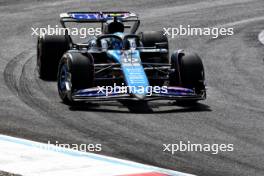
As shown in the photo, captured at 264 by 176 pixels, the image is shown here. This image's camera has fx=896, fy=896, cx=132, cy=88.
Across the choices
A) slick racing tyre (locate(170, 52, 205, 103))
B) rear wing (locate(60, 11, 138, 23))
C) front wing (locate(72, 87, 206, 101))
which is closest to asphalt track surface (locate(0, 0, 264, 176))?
front wing (locate(72, 87, 206, 101))

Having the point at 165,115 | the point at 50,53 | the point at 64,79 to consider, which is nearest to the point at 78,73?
the point at 64,79

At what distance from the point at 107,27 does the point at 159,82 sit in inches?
69.6

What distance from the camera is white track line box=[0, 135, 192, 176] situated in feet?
35.4

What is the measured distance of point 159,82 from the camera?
16.3 m

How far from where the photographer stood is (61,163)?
1122 cm

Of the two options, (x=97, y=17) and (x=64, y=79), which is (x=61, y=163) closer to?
(x=64, y=79)

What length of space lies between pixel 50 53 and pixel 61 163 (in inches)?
273

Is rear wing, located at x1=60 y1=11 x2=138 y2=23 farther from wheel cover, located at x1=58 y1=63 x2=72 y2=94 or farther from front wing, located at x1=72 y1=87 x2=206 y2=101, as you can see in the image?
front wing, located at x1=72 y1=87 x2=206 y2=101

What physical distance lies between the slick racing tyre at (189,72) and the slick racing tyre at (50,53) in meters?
3.00

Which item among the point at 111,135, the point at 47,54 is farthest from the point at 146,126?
the point at 47,54

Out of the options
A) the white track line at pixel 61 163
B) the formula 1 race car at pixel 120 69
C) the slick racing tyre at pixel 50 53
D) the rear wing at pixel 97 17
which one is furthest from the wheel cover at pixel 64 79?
the white track line at pixel 61 163

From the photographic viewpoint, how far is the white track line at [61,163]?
424 inches

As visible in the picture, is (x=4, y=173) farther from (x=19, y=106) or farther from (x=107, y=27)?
(x=107, y=27)

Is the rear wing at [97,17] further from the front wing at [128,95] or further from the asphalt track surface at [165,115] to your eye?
the front wing at [128,95]
